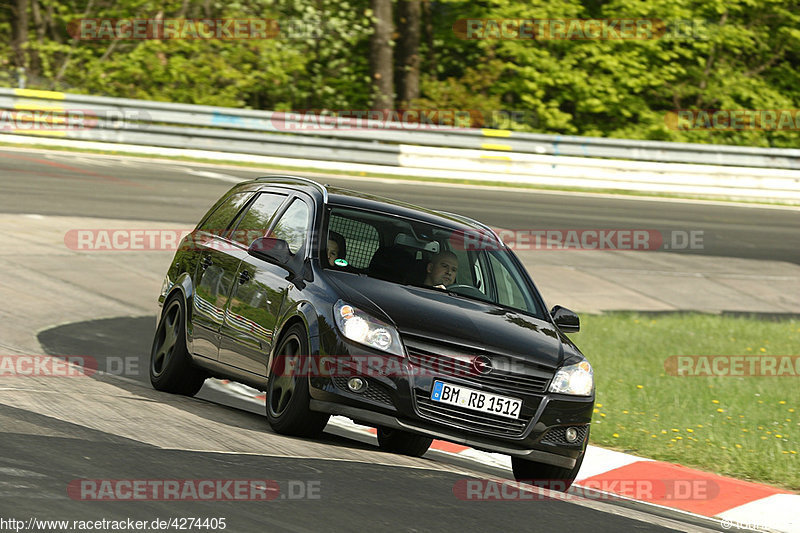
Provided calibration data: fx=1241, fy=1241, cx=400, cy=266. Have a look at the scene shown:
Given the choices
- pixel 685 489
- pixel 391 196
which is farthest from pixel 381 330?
pixel 391 196

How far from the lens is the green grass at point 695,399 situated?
30.3 ft

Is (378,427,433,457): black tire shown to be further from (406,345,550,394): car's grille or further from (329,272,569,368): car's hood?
(406,345,550,394): car's grille

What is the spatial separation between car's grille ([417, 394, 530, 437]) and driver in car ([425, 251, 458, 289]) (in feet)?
3.88

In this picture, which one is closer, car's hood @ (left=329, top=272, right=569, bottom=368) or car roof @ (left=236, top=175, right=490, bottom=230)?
car's hood @ (left=329, top=272, right=569, bottom=368)

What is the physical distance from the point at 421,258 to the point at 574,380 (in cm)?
142

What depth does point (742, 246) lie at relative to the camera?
21.8 m

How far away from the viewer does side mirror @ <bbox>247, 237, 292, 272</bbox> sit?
26.9ft

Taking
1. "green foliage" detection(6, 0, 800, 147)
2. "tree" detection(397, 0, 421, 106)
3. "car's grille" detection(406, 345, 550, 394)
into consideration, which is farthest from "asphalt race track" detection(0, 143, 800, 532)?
"tree" detection(397, 0, 421, 106)

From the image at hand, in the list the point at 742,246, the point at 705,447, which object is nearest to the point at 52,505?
the point at 705,447

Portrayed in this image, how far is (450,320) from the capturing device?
24.8 feet

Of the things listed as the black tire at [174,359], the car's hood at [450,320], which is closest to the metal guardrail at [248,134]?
the black tire at [174,359]

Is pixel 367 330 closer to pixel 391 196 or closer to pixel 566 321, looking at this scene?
pixel 566 321

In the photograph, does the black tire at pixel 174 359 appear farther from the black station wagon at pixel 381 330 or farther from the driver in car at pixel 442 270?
the driver in car at pixel 442 270

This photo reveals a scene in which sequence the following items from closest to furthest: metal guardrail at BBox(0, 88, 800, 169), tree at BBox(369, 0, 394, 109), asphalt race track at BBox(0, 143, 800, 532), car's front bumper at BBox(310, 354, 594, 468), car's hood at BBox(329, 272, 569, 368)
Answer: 1. asphalt race track at BBox(0, 143, 800, 532)
2. car's front bumper at BBox(310, 354, 594, 468)
3. car's hood at BBox(329, 272, 569, 368)
4. metal guardrail at BBox(0, 88, 800, 169)
5. tree at BBox(369, 0, 394, 109)
